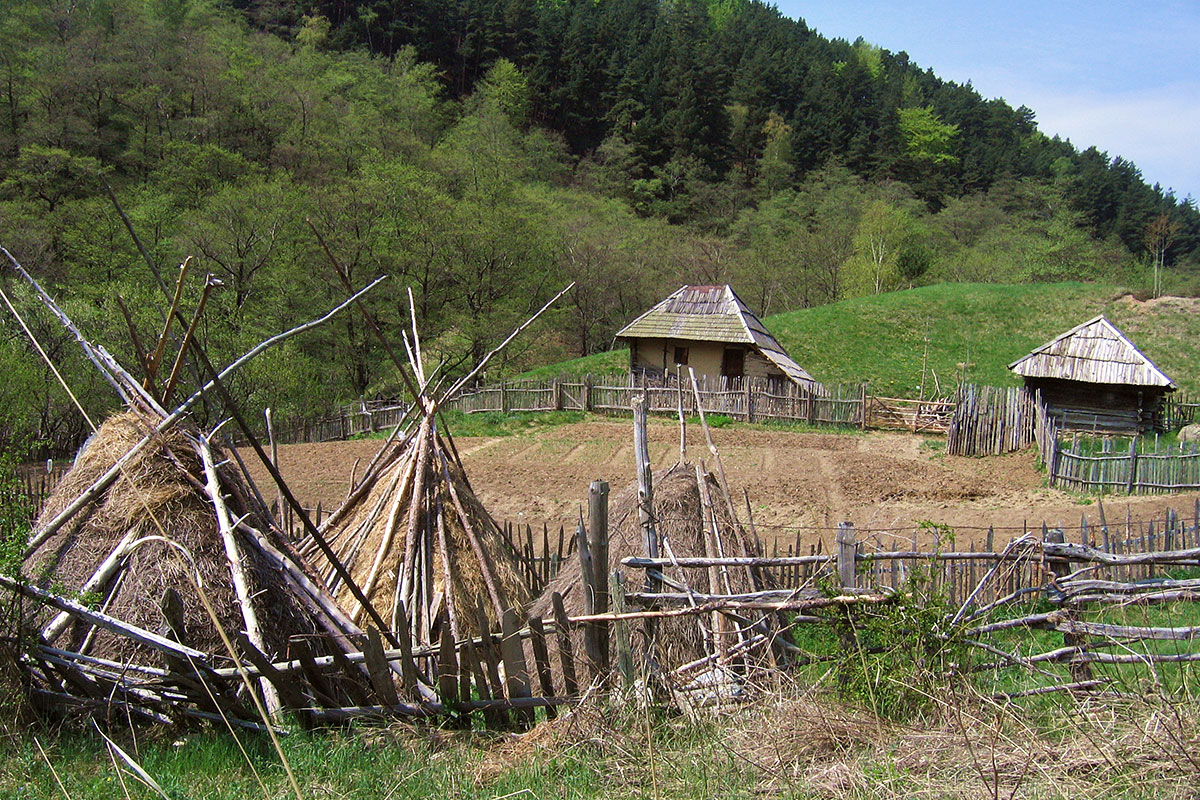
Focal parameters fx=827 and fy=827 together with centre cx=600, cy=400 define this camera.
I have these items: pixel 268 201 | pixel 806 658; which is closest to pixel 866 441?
pixel 806 658

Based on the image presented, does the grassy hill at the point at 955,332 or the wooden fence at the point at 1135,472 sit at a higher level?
the grassy hill at the point at 955,332

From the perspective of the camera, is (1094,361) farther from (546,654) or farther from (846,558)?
(546,654)

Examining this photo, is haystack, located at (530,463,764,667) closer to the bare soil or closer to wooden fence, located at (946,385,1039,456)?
the bare soil

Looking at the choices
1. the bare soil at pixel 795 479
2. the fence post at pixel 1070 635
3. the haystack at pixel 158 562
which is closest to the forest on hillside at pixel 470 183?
the haystack at pixel 158 562

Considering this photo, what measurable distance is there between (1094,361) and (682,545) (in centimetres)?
1906

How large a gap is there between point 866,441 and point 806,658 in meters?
18.3

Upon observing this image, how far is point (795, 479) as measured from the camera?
16.1m

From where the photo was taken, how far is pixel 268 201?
2964 cm

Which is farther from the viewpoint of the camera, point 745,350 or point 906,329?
point 906,329

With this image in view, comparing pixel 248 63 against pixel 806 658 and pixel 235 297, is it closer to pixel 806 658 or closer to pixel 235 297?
pixel 235 297

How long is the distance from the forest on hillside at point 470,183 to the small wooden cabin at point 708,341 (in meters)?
6.34

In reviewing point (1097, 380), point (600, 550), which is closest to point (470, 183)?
point (1097, 380)

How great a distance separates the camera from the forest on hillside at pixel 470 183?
28.5 m

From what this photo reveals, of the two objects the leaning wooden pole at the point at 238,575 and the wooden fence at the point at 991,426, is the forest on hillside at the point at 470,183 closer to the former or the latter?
the leaning wooden pole at the point at 238,575
